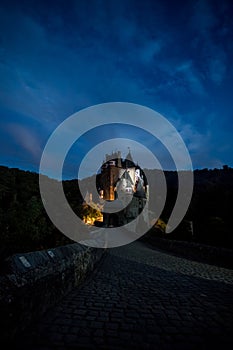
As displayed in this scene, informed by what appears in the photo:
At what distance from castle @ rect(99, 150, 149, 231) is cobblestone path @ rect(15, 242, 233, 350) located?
110 feet

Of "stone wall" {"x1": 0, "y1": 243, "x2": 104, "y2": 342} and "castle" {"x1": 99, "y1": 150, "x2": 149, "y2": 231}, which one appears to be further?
"castle" {"x1": 99, "y1": 150, "x2": 149, "y2": 231}

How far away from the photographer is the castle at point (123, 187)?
1561 inches

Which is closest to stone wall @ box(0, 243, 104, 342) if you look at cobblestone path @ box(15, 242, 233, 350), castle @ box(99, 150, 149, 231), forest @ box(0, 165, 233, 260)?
cobblestone path @ box(15, 242, 233, 350)

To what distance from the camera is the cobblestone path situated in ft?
7.97

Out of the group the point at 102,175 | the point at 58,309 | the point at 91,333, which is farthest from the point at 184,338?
the point at 102,175

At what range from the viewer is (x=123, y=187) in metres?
53.8

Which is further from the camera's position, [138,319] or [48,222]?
[48,222]

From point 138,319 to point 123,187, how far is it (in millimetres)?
50765

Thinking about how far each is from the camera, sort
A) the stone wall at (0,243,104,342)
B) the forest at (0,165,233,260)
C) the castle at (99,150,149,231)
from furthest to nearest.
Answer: the castle at (99,150,149,231) → the forest at (0,165,233,260) → the stone wall at (0,243,104,342)

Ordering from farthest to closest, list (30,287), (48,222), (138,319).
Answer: (48,222), (138,319), (30,287)

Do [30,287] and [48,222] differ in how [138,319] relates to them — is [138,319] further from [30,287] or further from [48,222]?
[48,222]

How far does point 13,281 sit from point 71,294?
2.36 metres

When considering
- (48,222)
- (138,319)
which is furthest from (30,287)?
(48,222)

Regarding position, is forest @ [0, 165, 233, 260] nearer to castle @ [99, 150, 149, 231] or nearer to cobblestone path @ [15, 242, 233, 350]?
cobblestone path @ [15, 242, 233, 350]
